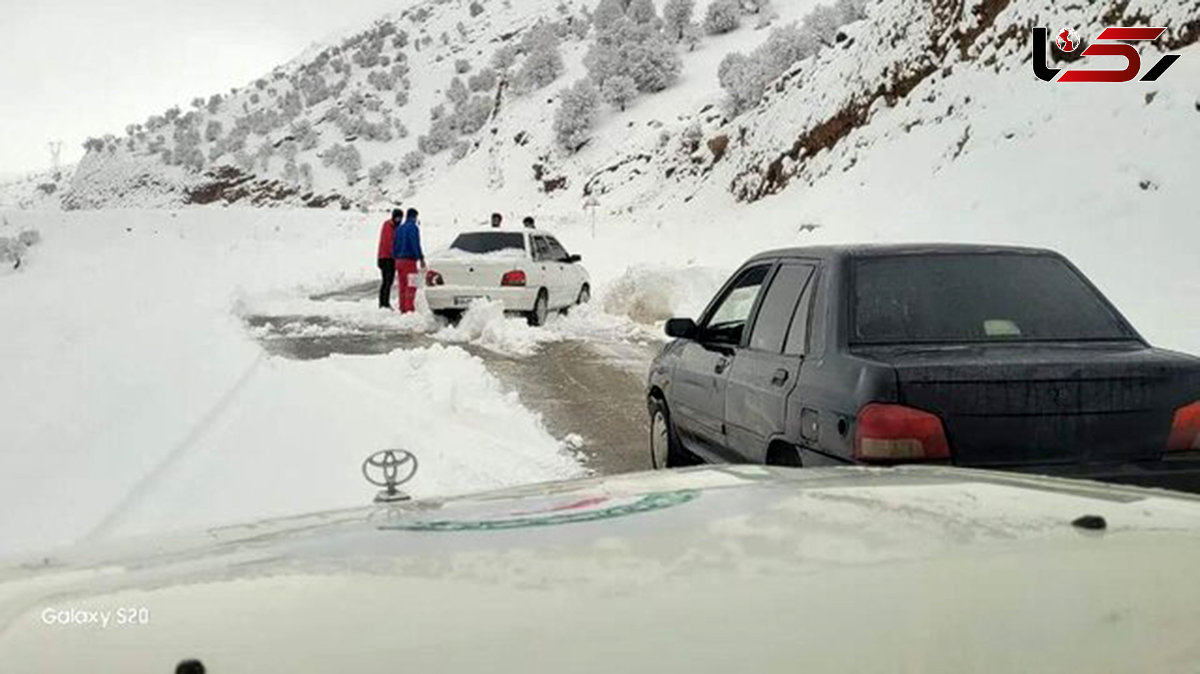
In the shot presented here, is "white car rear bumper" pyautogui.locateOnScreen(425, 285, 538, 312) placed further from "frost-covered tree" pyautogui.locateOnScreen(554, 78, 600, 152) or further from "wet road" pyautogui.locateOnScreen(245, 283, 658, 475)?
"frost-covered tree" pyautogui.locateOnScreen(554, 78, 600, 152)

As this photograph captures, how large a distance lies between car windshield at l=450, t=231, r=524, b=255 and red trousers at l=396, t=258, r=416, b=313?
1.25 metres

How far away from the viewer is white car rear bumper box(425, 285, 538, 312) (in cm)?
1598

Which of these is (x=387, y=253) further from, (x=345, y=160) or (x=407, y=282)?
(x=345, y=160)

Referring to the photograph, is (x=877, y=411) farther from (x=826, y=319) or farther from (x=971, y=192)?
(x=971, y=192)

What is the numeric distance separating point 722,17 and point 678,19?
2.59 m

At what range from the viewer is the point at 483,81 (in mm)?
79125

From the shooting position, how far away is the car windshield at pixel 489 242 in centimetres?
1647

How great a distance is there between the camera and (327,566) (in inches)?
80.8

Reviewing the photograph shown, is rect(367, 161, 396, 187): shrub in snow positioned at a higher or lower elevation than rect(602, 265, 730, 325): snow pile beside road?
higher

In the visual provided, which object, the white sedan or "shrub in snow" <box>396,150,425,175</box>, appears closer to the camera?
the white sedan

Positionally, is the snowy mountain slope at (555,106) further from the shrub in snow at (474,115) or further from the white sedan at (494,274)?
the white sedan at (494,274)

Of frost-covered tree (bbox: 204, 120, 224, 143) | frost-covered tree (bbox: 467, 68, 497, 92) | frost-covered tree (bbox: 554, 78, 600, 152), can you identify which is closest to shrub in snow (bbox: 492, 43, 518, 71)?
frost-covered tree (bbox: 467, 68, 497, 92)

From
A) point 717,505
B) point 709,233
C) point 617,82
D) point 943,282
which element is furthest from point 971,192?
point 617,82

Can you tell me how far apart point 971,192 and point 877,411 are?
606 inches
